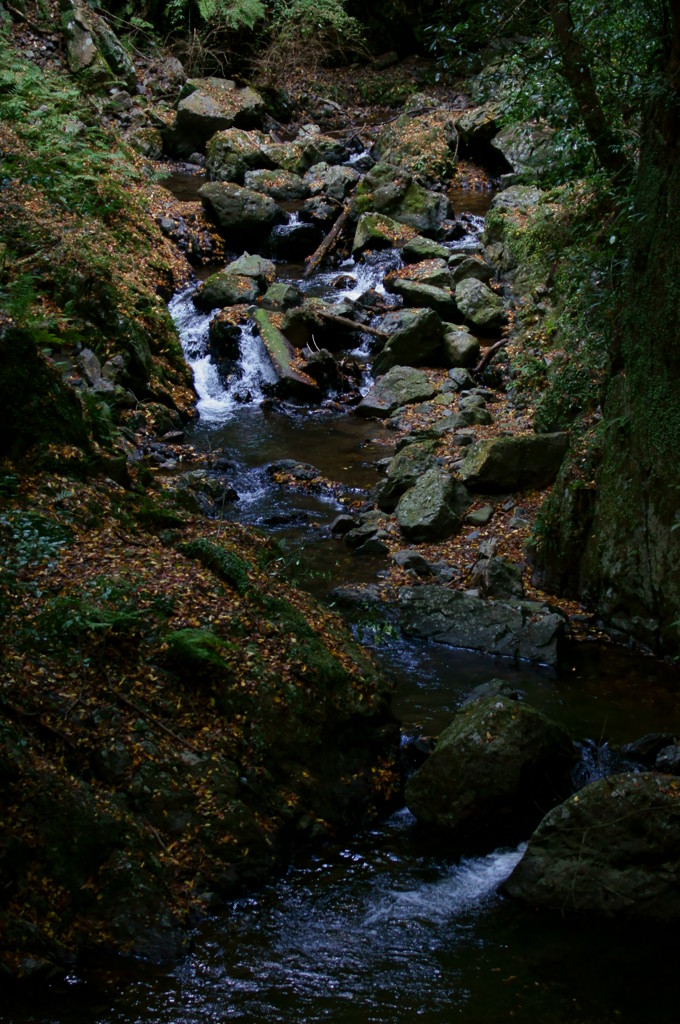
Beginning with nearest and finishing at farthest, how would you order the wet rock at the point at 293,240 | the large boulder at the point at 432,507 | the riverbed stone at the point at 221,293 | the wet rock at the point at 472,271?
the large boulder at the point at 432,507
the riverbed stone at the point at 221,293
the wet rock at the point at 472,271
the wet rock at the point at 293,240

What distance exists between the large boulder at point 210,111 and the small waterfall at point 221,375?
8508 millimetres

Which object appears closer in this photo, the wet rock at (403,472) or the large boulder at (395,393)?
the wet rock at (403,472)

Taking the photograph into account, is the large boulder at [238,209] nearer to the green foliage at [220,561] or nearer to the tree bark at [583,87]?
the tree bark at [583,87]

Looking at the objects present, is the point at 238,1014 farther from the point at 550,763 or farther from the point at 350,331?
the point at 350,331

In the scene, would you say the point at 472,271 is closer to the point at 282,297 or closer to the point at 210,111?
the point at 282,297

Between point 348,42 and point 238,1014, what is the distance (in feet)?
85.1

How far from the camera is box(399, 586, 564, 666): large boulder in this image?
7.53m

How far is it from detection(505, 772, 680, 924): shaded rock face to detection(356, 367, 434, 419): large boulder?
8311 millimetres

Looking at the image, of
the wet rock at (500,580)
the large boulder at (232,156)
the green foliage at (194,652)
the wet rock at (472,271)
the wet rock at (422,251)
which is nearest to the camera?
the green foliage at (194,652)

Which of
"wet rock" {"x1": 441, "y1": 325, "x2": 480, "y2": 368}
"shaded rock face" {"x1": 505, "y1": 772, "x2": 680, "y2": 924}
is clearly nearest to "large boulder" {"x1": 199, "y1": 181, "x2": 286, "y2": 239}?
"wet rock" {"x1": 441, "y1": 325, "x2": 480, "y2": 368}

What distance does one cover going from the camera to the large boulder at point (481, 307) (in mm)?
13867

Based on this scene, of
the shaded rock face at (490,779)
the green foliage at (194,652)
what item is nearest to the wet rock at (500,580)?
the shaded rock face at (490,779)

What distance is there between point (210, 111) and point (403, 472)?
1394 cm

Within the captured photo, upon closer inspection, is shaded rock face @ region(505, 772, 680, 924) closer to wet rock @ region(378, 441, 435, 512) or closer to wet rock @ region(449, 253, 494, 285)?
wet rock @ region(378, 441, 435, 512)
